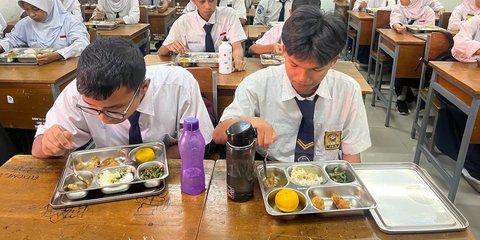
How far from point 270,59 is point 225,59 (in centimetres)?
45

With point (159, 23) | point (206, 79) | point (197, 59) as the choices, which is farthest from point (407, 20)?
point (206, 79)

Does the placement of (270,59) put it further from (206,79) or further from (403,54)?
(403,54)

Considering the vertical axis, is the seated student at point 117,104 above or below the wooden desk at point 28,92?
above

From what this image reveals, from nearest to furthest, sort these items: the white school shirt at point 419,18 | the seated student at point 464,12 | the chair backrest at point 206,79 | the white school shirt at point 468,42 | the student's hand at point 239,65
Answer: the chair backrest at point 206,79, the student's hand at point 239,65, the white school shirt at point 468,42, the seated student at point 464,12, the white school shirt at point 419,18

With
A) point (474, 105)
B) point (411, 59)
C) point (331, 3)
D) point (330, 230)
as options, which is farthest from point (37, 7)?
point (331, 3)

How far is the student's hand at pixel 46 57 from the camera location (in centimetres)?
250

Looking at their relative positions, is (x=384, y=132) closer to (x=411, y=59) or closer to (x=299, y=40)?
(x=411, y=59)

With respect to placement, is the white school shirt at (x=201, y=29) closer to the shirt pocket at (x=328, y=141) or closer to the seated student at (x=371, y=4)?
the shirt pocket at (x=328, y=141)

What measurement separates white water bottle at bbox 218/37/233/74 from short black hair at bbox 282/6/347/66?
1.19 m

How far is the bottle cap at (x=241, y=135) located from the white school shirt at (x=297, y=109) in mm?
427

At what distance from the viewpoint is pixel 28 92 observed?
7.32ft

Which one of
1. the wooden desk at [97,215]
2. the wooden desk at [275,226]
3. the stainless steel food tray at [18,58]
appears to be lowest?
the wooden desk at [275,226]

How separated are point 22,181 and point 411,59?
3.33 m

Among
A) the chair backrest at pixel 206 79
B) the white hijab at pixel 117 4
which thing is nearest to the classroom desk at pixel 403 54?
the chair backrest at pixel 206 79
